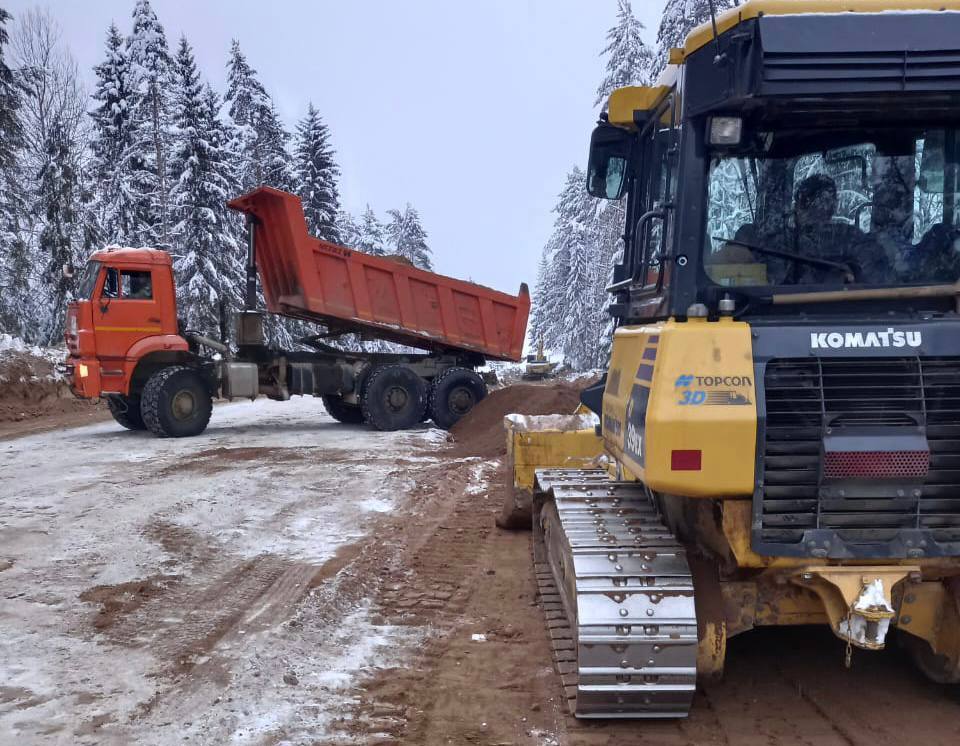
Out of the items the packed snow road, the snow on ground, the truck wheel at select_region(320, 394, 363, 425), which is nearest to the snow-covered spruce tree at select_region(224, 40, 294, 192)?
the snow on ground

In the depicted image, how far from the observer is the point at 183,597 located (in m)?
5.23

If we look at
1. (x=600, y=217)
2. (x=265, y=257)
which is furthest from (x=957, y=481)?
(x=600, y=217)

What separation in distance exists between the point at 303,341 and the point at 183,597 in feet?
32.2

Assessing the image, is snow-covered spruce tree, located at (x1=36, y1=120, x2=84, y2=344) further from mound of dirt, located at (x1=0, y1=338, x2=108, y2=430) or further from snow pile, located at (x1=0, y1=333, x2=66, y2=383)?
mound of dirt, located at (x1=0, y1=338, x2=108, y2=430)

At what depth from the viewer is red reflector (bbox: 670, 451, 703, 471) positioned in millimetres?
3010

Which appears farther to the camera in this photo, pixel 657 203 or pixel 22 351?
pixel 22 351

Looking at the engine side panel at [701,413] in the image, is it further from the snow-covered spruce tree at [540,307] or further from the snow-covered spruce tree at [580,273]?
the snow-covered spruce tree at [540,307]

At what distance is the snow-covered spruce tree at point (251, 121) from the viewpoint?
3262 cm

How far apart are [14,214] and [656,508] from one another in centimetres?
2937

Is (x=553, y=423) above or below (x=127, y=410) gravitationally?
above

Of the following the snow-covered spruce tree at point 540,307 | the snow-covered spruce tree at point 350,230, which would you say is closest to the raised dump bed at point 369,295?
the snow-covered spruce tree at point 350,230

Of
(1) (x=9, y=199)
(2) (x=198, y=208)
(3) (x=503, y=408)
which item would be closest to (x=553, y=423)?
A: (3) (x=503, y=408)

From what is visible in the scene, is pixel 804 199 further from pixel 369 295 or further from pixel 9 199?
pixel 9 199

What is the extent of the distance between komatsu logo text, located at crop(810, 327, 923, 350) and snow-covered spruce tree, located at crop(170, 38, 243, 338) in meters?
24.5
